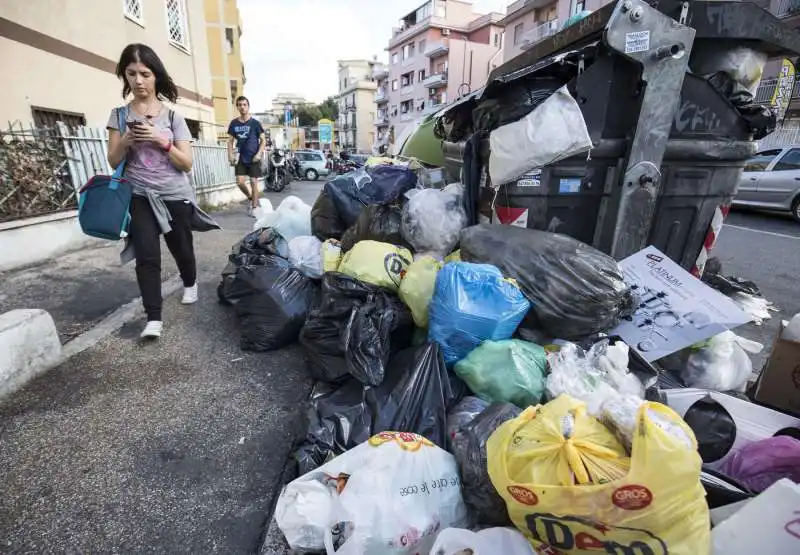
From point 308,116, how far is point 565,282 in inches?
2647

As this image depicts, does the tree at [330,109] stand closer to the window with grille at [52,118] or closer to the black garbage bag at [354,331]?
the window with grille at [52,118]

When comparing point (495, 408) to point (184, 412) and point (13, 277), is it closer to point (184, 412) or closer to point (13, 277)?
point (184, 412)

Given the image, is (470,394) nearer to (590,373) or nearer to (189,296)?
(590,373)

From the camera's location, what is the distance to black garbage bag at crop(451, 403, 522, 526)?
1.18 metres

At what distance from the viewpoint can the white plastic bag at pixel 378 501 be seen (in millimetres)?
1060

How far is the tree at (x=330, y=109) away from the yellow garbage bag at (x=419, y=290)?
64.7 m

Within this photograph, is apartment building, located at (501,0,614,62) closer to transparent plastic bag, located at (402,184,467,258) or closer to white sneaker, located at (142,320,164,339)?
transparent plastic bag, located at (402,184,467,258)

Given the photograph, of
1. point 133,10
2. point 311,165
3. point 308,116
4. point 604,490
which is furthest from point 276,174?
point 308,116

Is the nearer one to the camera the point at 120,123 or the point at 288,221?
the point at 120,123

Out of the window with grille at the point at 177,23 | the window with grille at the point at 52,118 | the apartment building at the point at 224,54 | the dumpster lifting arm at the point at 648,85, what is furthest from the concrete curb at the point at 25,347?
the apartment building at the point at 224,54

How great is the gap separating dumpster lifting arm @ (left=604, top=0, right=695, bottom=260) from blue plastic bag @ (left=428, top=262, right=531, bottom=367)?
929mm

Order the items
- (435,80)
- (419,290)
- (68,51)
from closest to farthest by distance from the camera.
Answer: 1. (419,290)
2. (68,51)
3. (435,80)

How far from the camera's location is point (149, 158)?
2.43 m

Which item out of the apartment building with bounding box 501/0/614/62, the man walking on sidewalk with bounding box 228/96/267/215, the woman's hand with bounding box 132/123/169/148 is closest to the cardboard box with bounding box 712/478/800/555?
the woman's hand with bounding box 132/123/169/148
